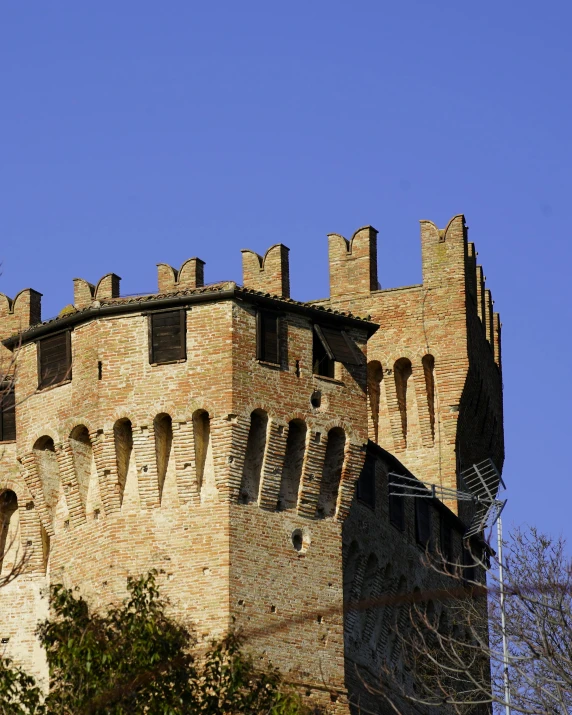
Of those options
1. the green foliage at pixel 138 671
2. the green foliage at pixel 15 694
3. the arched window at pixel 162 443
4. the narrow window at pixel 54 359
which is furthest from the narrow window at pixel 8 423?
the green foliage at pixel 15 694

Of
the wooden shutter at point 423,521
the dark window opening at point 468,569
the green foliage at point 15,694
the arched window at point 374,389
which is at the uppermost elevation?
the arched window at point 374,389

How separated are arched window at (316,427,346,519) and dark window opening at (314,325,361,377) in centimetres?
122

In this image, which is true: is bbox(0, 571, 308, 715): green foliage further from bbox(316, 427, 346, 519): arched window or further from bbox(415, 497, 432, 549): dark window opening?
bbox(415, 497, 432, 549): dark window opening

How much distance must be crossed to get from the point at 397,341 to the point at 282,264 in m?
3.57

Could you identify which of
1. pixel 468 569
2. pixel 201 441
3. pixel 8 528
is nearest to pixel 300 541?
pixel 201 441

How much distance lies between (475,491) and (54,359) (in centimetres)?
1671

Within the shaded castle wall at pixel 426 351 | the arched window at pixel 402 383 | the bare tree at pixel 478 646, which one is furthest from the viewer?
the arched window at pixel 402 383

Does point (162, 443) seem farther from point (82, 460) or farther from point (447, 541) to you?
point (447, 541)

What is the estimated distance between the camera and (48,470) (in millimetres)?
42000

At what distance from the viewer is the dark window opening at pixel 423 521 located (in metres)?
47.1

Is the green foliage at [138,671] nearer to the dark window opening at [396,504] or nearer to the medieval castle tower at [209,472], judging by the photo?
the medieval castle tower at [209,472]

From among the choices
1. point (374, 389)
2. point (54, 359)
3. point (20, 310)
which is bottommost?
point (54, 359)

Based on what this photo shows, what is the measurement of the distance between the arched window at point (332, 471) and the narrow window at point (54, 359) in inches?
204

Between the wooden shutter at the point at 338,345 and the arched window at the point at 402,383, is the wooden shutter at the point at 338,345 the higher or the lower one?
the lower one
